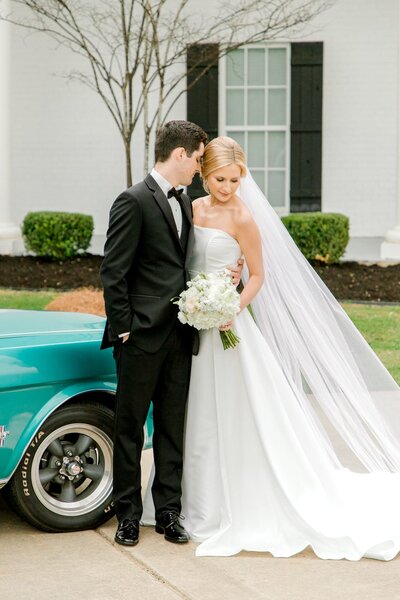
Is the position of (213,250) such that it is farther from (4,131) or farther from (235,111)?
(235,111)

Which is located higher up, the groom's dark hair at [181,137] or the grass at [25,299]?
the groom's dark hair at [181,137]

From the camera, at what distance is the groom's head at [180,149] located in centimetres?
478

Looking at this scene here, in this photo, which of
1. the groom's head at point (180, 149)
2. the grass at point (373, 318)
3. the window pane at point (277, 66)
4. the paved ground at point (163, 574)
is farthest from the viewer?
the window pane at point (277, 66)

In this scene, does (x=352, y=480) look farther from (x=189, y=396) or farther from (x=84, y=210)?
(x=84, y=210)

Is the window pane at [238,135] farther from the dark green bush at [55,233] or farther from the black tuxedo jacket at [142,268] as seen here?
the black tuxedo jacket at [142,268]

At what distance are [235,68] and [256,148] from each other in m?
1.22

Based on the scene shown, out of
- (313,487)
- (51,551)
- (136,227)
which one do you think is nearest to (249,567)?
(313,487)

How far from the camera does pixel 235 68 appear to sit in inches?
626

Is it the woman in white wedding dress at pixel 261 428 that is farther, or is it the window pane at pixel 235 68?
the window pane at pixel 235 68

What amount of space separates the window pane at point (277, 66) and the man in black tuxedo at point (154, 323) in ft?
37.2

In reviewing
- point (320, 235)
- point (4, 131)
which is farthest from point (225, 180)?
point (4, 131)

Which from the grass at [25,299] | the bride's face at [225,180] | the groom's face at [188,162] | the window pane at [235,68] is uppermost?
the window pane at [235,68]

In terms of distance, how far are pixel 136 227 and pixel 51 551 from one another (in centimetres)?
144

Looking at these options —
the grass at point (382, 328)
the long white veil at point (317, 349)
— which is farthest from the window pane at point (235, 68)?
the long white veil at point (317, 349)
